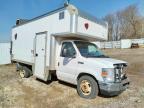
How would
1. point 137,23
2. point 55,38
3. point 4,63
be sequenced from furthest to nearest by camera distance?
point 137,23 → point 4,63 → point 55,38

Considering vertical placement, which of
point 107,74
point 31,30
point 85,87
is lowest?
point 85,87

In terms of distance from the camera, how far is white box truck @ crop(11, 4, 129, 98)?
6.54 meters

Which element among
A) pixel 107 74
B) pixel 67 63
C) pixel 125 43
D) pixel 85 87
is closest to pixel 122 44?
pixel 125 43

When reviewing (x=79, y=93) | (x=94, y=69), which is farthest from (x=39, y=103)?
(x=94, y=69)

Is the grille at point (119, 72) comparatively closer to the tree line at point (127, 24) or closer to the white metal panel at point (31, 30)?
the white metal panel at point (31, 30)

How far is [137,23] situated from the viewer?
6019 cm

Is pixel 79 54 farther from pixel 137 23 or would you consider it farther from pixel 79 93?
pixel 137 23

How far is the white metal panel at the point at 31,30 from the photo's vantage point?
7.58 meters

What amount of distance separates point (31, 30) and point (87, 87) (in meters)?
4.45

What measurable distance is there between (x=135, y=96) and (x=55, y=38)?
3874 mm

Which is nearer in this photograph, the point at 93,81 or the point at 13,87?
the point at 93,81

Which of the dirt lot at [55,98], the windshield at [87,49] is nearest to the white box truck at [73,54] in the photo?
the windshield at [87,49]

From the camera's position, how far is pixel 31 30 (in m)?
9.66

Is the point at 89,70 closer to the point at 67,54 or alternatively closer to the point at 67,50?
the point at 67,54
